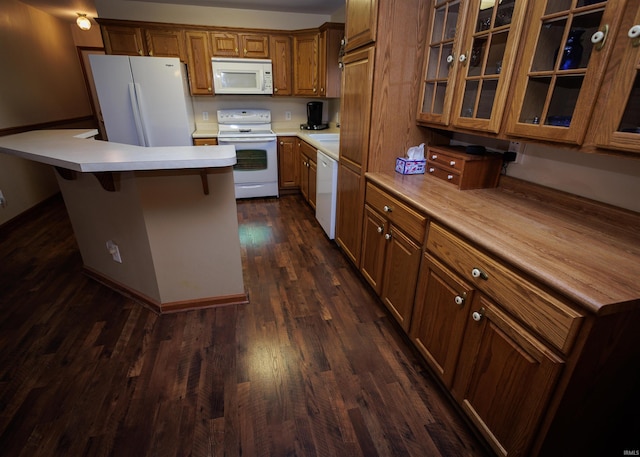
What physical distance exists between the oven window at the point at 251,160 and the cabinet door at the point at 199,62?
87 centimetres

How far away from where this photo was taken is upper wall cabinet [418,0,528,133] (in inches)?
55.1

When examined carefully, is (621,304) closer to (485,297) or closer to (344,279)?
(485,297)

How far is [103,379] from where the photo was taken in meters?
1.62

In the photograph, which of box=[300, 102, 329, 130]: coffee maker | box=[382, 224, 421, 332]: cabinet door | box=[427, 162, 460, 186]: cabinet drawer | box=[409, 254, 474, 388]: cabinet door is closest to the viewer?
box=[409, 254, 474, 388]: cabinet door

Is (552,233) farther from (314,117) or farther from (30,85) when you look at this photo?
(30,85)

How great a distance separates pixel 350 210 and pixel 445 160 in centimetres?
84

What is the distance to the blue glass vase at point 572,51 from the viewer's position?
115 centimetres

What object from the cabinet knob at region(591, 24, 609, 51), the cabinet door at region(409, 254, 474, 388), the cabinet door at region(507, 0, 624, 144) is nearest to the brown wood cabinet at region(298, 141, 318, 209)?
the cabinet door at region(409, 254, 474, 388)

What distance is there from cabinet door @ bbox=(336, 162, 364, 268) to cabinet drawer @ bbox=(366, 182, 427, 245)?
7.2 inches

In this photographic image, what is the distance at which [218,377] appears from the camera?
5.42 feet

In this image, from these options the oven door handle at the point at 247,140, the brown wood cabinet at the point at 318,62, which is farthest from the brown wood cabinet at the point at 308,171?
the brown wood cabinet at the point at 318,62

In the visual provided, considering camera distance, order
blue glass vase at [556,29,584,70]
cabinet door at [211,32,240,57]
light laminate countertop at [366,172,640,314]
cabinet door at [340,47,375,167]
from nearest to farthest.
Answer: light laminate countertop at [366,172,640,314], blue glass vase at [556,29,584,70], cabinet door at [340,47,375,167], cabinet door at [211,32,240,57]

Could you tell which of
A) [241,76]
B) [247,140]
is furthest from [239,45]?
[247,140]

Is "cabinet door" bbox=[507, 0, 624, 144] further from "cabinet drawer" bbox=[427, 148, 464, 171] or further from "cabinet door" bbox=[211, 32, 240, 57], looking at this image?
"cabinet door" bbox=[211, 32, 240, 57]
